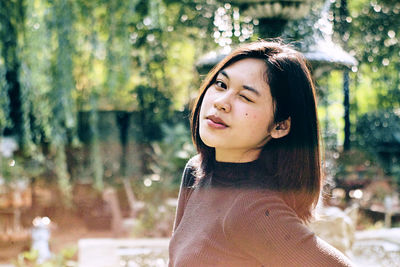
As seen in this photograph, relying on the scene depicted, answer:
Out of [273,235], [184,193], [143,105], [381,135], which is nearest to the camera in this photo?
[273,235]

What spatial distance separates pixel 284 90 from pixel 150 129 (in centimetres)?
485

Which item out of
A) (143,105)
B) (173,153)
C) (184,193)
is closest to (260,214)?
(184,193)

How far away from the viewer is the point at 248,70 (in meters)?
0.89

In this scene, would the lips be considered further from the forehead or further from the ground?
the ground

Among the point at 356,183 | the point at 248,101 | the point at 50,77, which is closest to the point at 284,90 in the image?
the point at 248,101

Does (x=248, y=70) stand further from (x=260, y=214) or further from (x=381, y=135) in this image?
(x=381, y=135)

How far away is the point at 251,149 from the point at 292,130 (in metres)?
0.08

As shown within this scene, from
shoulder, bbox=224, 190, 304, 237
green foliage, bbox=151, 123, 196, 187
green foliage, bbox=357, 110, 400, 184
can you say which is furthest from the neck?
green foliage, bbox=357, 110, 400, 184

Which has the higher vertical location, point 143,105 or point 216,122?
point 216,122

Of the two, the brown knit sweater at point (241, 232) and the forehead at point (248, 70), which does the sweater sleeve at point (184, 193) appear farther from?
the forehead at point (248, 70)

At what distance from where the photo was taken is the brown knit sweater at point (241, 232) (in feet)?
2.39

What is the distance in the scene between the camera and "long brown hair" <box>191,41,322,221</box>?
868 millimetres

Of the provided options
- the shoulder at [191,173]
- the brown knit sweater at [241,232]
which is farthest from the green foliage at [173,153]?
the brown knit sweater at [241,232]

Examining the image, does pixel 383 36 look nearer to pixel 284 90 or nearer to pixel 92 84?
pixel 92 84
